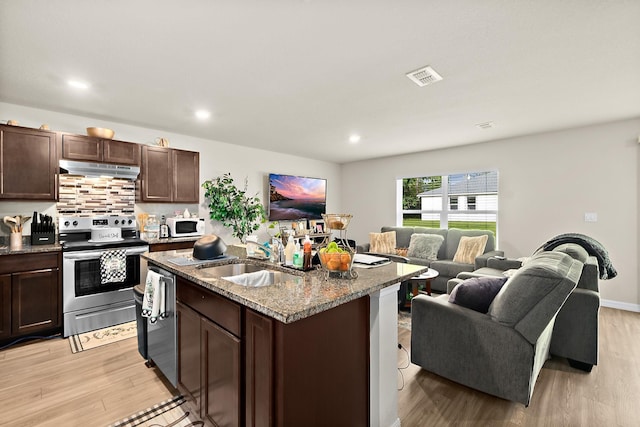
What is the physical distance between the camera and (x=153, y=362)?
250 cm

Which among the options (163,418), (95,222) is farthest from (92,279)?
(163,418)

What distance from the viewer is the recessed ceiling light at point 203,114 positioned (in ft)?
11.5

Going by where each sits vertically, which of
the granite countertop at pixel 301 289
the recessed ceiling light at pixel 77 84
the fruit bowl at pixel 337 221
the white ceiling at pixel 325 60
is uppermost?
the white ceiling at pixel 325 60

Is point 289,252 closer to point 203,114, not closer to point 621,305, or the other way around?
point 203,114

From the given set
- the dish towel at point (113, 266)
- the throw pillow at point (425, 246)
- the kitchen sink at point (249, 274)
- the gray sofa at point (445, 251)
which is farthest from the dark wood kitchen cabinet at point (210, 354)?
the throw pillow at point (425, 246)

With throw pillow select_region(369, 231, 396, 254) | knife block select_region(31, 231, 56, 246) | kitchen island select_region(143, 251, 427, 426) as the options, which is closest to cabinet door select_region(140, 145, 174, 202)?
knife block select_region(31, 231, 56, 246)

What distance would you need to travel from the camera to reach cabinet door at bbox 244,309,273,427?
1252 millimetres

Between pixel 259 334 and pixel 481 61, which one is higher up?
pixel 481 61

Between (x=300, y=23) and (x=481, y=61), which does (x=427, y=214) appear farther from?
(x=300, y=23)

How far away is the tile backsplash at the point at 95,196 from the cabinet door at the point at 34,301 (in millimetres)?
910

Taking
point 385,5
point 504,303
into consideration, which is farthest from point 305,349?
point 385,5

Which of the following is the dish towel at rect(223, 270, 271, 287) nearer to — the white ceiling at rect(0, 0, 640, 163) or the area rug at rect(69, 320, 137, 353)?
the white ceiling at rect(0, 0, 640, 163)

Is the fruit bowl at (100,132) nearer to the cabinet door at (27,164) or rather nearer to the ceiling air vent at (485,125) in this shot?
the cabinet door at (27,164)

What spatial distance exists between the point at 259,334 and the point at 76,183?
144 inches
